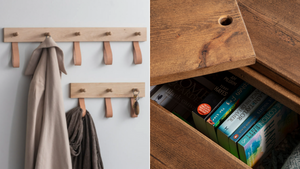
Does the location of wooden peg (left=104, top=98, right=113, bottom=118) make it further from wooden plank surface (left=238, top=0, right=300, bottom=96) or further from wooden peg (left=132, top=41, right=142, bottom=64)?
wooden plank surface (left=238, top=0, right=300, bottom=96)

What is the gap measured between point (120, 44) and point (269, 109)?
0.61m

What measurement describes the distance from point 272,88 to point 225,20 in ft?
1.01

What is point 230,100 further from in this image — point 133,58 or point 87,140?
point 87,140

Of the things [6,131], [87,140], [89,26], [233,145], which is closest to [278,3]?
[233,145]

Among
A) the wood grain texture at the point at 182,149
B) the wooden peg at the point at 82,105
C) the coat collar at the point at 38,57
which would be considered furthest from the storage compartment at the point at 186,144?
the coat collar at the point at 38,57

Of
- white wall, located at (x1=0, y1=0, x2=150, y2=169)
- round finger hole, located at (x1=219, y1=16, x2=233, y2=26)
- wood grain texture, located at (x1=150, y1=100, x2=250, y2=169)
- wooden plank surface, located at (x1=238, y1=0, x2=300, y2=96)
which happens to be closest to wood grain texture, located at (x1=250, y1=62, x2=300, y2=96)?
wooden plank surface, located at (x1=238, y1=0, x2=300, y2=96)

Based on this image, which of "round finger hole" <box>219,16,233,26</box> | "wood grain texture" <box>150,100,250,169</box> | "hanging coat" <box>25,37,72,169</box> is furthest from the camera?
"round finger hole" <box>219,16,233,26</box>

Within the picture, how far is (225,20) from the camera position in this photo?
964 millimetres

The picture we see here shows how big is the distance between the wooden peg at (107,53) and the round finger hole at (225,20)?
45 centimetres

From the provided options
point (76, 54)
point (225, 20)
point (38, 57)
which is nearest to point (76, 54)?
point (76, 54)

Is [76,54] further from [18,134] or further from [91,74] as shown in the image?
[18,134]

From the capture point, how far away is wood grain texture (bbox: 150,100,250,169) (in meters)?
0.84

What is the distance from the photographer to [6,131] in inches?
29.2

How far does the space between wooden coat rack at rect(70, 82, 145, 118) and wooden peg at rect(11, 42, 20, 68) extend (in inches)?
6.3
